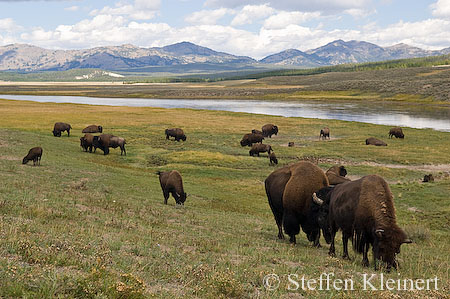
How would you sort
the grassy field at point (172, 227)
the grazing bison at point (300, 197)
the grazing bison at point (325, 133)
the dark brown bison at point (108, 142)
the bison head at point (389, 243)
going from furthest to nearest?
1. the grazing bison at point (325, 133)
2. the dark brown bison at point (108, 142)
3. the grazing bison at point (300, 197)
4. the bison head at point (389, 243)
5. the grassy field at point (172, 227)

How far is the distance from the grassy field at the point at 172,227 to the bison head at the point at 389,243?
0.97 feet

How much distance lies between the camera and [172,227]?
41.0ft

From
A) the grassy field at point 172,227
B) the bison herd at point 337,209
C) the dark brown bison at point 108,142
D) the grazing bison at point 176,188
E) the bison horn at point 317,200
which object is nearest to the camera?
the grassy field at point 172,227

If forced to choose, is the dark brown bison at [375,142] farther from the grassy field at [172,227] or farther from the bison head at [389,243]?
the bison head at [389,243]

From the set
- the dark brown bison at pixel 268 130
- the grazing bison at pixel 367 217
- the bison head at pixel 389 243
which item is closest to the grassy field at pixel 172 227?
the bison head at pixel 389 243

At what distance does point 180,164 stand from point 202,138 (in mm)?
16172

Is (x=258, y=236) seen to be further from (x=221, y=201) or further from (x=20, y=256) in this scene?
(x=221, y=201)

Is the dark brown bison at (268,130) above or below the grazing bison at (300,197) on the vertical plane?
below

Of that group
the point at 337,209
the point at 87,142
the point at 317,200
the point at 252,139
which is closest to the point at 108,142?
the point at 87,142

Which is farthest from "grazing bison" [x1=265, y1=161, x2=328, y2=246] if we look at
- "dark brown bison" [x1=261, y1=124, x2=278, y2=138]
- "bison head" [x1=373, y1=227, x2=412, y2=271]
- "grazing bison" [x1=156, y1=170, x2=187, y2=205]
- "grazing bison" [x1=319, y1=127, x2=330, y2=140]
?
"dark brown bison" [x1=261, y1=124, x2=278, y2=138]

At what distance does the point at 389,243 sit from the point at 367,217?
0.75m

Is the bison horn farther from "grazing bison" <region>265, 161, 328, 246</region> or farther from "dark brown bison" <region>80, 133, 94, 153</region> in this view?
"dark brown bison" <region>80, 133, 94, 153</region>

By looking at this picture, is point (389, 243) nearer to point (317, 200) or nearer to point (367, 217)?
point (367, 217)

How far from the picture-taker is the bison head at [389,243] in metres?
8.53
